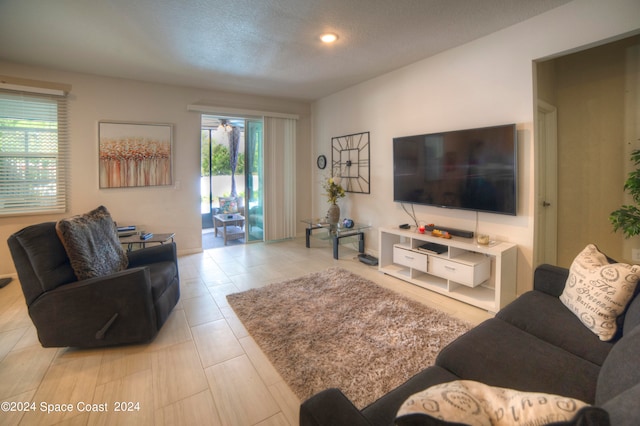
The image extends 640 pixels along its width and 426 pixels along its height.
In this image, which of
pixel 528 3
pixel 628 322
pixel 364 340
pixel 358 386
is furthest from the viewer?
pixel 528 3

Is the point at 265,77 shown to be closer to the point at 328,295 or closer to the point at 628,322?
the point at 328,295

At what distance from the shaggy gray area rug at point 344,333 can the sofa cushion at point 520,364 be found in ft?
1.84

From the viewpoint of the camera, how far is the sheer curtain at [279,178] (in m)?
5.16

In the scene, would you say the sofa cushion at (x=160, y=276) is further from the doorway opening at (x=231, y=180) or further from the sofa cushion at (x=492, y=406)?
the doorway opening at (x=231, y=180)

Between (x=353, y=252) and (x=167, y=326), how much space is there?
9.35 ft

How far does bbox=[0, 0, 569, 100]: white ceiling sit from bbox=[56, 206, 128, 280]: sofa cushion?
169 cm

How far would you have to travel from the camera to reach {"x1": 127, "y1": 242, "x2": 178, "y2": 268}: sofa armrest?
2.69m

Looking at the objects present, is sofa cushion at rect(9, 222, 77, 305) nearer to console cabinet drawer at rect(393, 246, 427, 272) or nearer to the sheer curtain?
console cabinet drawer at rect(393, 246, 427, 272)

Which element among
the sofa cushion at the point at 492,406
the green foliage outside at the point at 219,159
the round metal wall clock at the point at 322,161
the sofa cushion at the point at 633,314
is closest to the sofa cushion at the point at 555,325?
the sofa cushion at the point at 633,314

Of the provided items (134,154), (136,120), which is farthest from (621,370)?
(136,120)

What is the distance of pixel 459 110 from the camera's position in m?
3.12

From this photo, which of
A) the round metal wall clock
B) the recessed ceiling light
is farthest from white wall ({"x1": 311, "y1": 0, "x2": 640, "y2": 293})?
the recessed ceiling light

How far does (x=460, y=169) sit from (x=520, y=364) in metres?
2.17

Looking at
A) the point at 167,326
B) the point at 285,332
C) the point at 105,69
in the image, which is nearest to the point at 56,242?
the point at 167,326
